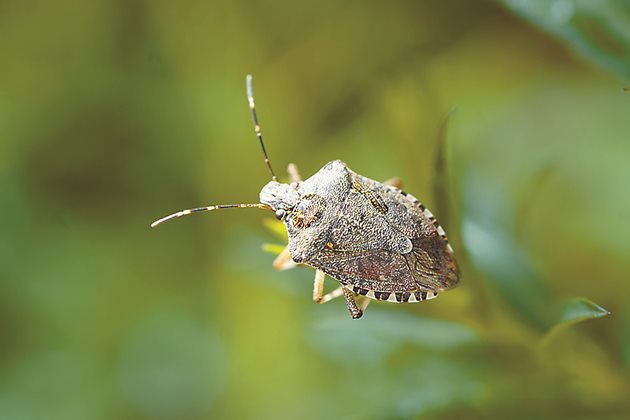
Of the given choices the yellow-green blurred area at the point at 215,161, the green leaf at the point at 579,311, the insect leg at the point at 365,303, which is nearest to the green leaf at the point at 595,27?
the green leaf at the point at 579,311

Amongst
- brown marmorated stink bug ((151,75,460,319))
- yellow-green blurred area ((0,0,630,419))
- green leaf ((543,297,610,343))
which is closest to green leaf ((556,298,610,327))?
green leaf ((543,297,610,343))

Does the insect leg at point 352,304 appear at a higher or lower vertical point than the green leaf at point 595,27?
lower

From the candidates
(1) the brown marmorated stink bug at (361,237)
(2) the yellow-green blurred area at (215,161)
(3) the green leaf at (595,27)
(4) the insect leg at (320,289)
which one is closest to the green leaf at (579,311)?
(1) the brown marmorated stink bug at (361,237)

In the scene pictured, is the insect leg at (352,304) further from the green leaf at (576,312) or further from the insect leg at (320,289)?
the green leaf at (576,312)

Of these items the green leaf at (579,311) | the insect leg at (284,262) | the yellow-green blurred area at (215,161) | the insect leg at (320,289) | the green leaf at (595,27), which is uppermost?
the yellow-green blurred area at (215,161)

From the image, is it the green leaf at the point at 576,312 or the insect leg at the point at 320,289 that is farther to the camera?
the insect leg at the point at 320,289

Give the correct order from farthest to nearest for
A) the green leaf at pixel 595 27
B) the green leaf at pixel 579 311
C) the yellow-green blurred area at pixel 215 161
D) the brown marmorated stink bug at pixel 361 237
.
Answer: the yellow-green blurred area at pixel 215 161, the brown marmorated stink bug at pixel 361 237, the green leaf at pixel 595 27, the green leaf at pixel 579 311

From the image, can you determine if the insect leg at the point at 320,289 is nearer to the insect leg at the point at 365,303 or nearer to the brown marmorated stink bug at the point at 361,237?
the brown marmorated stink bug at the point at 361,237

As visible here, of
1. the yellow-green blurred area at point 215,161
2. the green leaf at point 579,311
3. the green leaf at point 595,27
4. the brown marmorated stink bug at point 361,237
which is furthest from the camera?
the yellow-green blurred area at point 215,161
